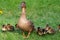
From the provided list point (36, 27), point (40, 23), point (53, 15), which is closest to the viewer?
point (36, 27)

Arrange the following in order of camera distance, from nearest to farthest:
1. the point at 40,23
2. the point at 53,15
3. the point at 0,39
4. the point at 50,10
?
the point at 0,39 < the point at 40,23 < the point at 53,15 < the point at 50,10

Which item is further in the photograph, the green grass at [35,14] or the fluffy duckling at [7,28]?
the fluffy duckling at [7,28]

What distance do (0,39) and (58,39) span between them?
5.39ft

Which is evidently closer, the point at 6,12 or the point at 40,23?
the point at 40,23

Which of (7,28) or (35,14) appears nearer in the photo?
(7,28)

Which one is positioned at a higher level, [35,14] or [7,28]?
[7,28]

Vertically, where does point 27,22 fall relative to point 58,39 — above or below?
above

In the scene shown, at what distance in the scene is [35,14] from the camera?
961 cm

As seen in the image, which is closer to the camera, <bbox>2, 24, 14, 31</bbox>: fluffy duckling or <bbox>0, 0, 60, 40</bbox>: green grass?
<bbox>0, 0, 60, 40</bbox>: green grass

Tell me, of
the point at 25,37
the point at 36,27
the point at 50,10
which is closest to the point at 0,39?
the point at 25,37

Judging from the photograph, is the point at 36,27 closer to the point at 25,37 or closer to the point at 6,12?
the point at 25,37

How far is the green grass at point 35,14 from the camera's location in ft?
23.6

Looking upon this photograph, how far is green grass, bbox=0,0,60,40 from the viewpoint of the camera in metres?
7.19

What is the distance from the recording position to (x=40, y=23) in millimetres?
8383
